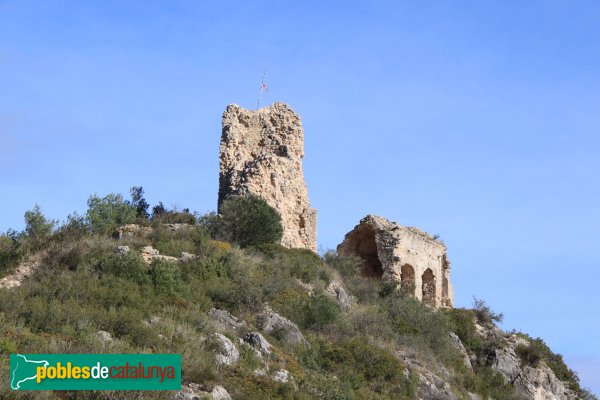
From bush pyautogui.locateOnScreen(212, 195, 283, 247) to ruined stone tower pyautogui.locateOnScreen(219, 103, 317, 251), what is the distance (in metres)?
1.43

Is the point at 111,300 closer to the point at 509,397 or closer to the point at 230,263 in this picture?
the point at 230,263

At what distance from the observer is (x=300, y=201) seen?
3806 centimetres

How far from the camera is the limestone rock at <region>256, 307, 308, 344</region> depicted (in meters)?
26.3

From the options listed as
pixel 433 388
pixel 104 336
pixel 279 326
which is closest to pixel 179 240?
pixel 279 326

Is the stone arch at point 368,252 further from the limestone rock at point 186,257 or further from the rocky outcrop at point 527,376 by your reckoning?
the limestone rock at point 186,257

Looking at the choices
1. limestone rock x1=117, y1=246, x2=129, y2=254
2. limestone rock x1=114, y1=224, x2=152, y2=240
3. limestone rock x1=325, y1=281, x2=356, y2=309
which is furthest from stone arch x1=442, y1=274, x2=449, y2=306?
limestone rock x1=117, y1=246, x2=129, y2=254

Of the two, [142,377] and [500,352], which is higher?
[500,352]

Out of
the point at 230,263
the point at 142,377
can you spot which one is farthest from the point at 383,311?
the point at 142,377

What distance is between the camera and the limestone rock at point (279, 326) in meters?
26.3

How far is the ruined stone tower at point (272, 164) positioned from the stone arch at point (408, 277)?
12.7ft

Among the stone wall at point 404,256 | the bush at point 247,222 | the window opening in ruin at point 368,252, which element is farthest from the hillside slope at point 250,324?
the window opening in ruin at point 368,252

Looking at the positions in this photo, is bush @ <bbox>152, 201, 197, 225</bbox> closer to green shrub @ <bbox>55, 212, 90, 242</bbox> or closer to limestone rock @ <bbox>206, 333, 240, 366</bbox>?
green shrub @ <bbox>55, 212, 90, 242</bbox>

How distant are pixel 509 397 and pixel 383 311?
479 centimetres

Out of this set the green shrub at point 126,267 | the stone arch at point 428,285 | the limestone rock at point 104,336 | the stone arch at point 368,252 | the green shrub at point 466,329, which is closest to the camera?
the limestone rock at point 104,336
